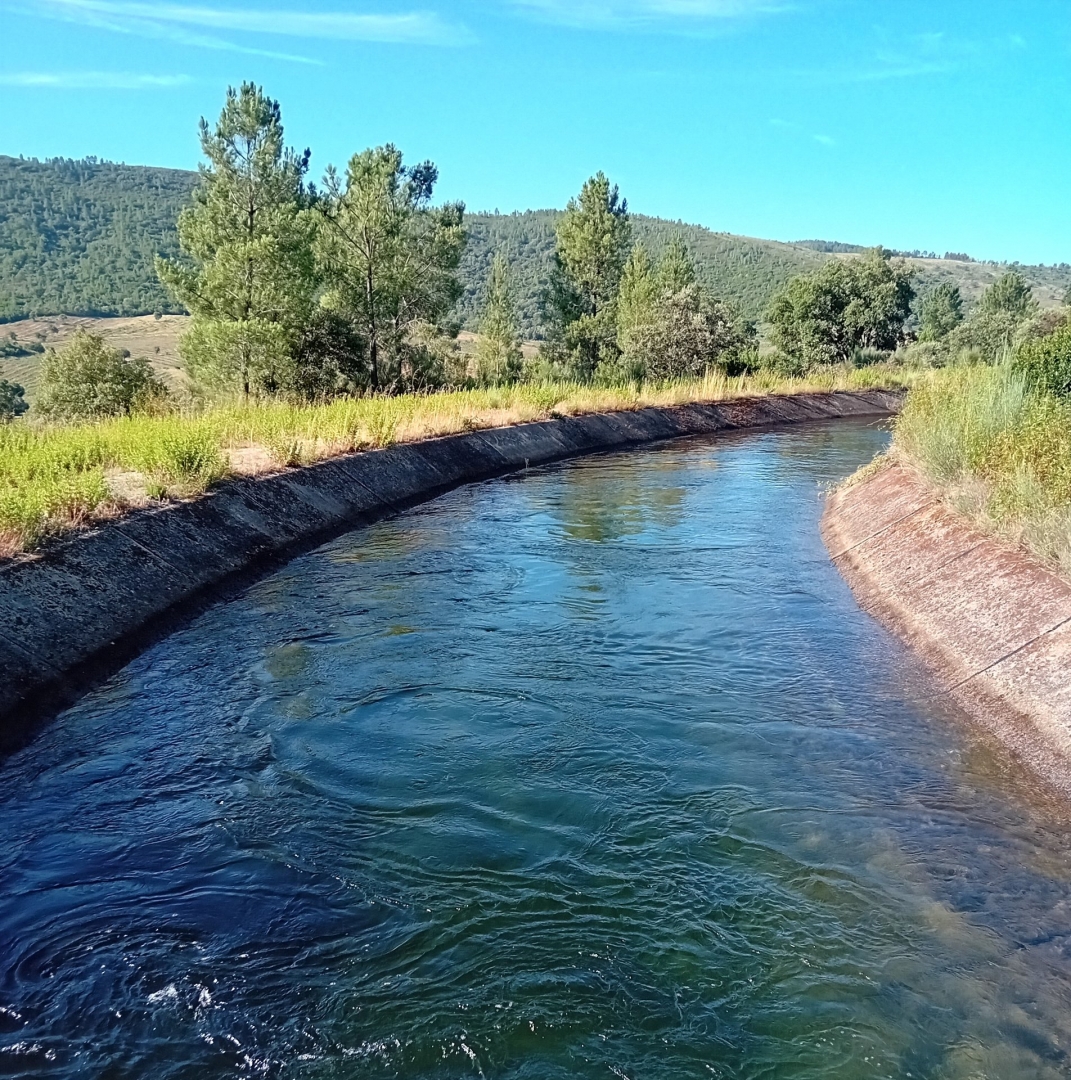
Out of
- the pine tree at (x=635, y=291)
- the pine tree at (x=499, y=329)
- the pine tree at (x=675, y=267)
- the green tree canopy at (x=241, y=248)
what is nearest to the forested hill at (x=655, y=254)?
the pine tree at (x=499, y=329)

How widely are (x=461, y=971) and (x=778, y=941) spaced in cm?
159

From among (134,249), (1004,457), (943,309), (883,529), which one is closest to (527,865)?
(1004,457)

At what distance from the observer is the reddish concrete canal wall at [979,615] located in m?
7.22

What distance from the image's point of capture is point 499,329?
64.6 metres

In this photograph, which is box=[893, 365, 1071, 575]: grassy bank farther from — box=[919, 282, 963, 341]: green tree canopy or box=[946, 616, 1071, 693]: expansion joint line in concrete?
box=[919, 282, 963, 341]: green tree canopy

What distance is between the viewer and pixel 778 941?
4.88 meters

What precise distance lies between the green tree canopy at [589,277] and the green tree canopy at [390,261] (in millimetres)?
17279

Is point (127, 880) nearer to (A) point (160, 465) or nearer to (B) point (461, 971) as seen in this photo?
(B) point (461, 971)

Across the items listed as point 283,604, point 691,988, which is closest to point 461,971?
point 691,988

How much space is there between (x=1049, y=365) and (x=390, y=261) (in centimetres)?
2361

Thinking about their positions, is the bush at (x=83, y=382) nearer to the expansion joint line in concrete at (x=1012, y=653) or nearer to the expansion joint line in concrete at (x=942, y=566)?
→ the expansion joint line in concrete at (x=942, y=566)

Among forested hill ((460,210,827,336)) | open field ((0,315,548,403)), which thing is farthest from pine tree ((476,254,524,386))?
forested hill ((460,210,827,336))

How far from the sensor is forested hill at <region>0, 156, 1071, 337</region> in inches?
4995

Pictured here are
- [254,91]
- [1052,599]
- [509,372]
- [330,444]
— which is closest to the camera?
[1052,599]
